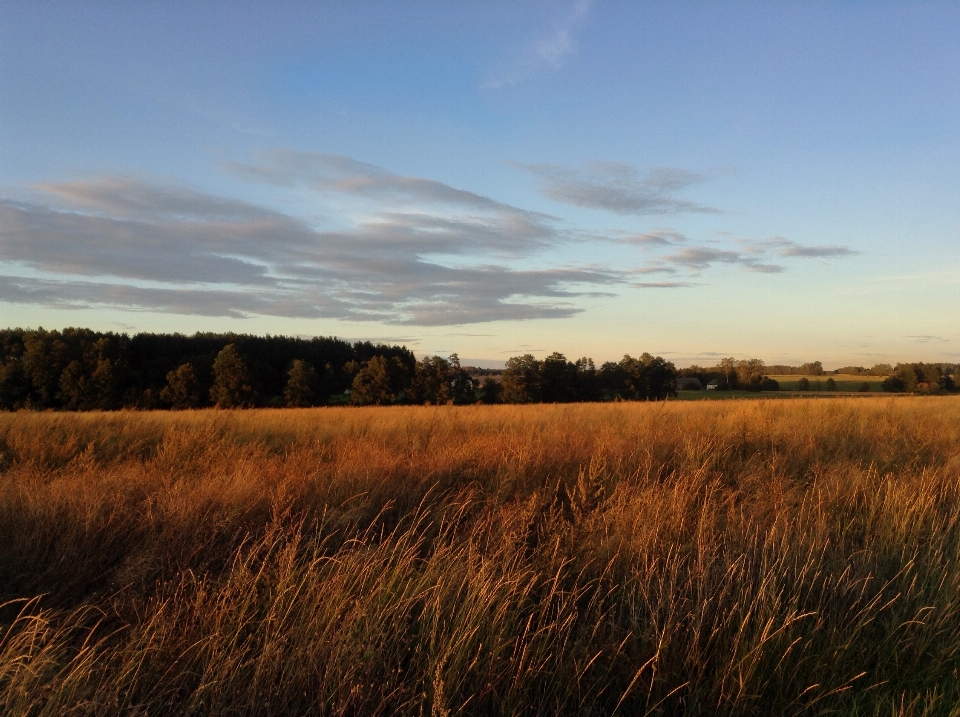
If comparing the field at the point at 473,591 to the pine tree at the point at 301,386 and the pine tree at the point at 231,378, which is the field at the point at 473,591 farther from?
the pine tree at the point at 231,378

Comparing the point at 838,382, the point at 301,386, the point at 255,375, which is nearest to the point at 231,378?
the point at 255,375

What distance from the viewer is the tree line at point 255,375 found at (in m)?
37.6

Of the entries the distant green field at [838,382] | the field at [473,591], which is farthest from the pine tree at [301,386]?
the distant green field at [838,382]

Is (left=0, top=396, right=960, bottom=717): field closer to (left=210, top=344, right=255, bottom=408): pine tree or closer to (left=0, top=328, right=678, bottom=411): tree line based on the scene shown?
(left=0, top=328, right=678, bottom=411): tree line

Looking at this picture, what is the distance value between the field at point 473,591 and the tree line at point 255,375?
101 feet

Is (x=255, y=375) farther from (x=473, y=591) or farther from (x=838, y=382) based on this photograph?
(x=838, y=382)

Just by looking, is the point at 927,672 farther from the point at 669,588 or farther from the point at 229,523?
the point at 229,523

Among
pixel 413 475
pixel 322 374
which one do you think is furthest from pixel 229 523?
pixel 322 374

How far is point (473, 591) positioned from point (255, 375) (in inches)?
1816

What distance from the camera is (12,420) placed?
998 cm

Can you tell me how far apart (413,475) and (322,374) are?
47005 mm

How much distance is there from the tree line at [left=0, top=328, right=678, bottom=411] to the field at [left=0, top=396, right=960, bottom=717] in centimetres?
3082

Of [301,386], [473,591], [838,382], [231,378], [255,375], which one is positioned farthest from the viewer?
[838,382]

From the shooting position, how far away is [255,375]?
150 ft
